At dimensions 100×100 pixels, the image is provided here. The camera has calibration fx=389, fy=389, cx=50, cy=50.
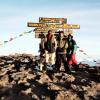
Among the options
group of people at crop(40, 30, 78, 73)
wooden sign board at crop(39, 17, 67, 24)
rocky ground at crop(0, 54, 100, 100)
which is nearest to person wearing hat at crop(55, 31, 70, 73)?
group of people at crop(40, 30, 78, 73)

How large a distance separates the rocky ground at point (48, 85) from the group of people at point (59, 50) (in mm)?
712

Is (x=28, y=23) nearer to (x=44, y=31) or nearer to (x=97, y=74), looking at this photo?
(x=44, y=31)

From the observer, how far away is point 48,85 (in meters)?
16.1

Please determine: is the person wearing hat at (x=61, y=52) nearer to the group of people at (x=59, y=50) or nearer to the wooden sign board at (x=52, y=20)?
the group of people at (x=59, y=50)

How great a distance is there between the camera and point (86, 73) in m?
19.3

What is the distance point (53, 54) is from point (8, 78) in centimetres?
337

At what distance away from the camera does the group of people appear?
1958cm

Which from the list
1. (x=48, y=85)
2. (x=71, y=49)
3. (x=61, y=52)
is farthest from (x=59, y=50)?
(x=48, y=85)

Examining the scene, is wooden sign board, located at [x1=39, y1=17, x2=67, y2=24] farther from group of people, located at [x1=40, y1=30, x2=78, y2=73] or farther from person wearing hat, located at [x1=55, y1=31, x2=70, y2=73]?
person wearing hat, located at [x1=55, y1=31, x2=70, y2=73]

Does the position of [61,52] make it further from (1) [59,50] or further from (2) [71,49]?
(2) [71,49]

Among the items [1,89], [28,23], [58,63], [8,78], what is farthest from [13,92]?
[28,23]

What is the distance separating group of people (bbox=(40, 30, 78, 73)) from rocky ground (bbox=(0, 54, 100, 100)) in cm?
71

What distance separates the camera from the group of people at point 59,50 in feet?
64.2

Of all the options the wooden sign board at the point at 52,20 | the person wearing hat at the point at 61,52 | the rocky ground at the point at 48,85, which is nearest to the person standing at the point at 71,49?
the person wearing hat at the point at 61,52
